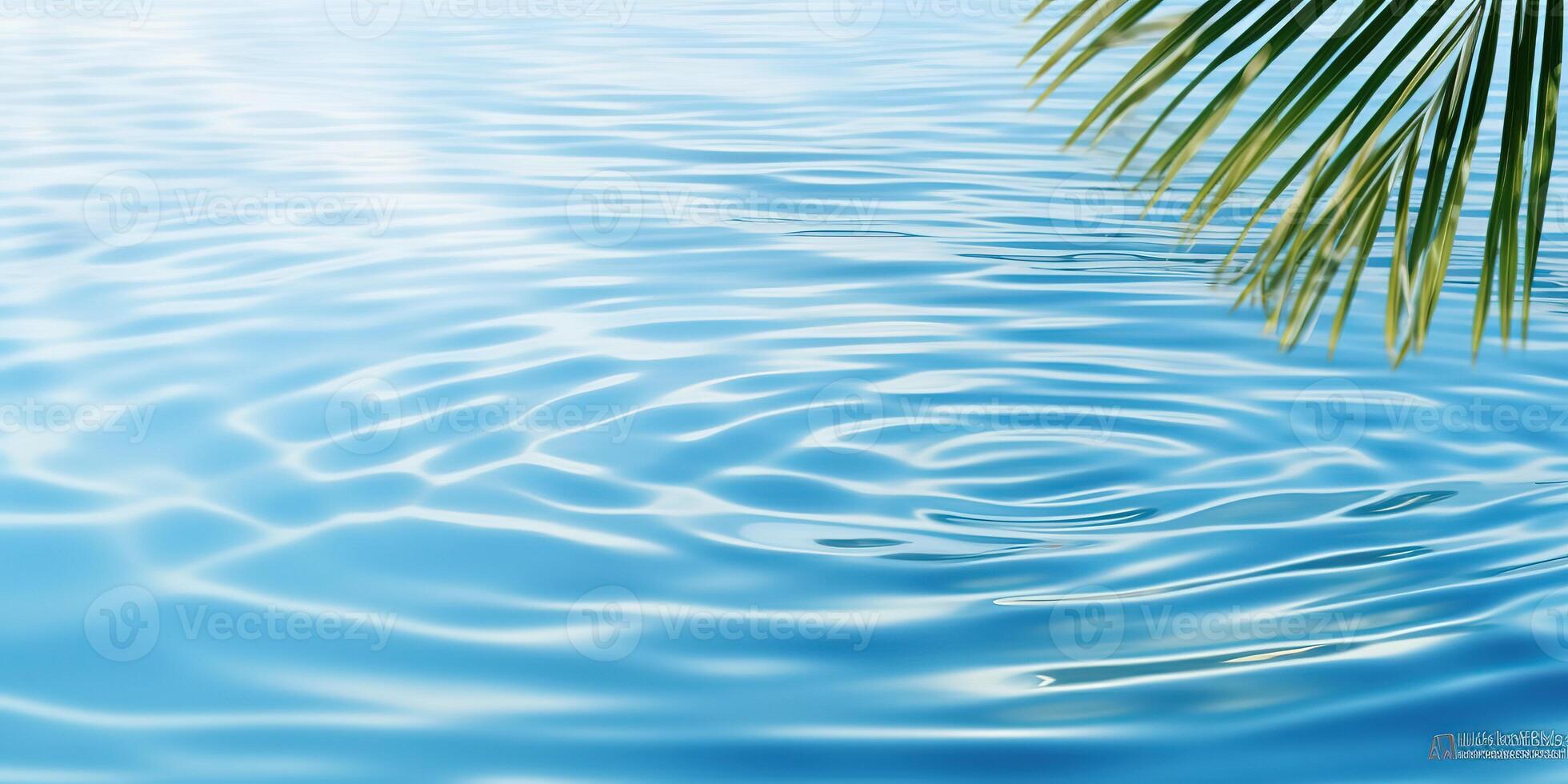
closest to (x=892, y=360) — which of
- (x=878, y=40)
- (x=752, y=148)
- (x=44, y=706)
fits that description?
(x=44, y=706)

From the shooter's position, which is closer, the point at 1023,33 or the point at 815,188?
the point at 815,188

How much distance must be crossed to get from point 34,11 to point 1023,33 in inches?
334

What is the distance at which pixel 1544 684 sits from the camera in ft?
5.72

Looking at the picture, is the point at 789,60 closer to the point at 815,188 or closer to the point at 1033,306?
the point at 815,188

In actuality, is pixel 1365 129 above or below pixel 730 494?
below

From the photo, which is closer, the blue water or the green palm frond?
the green palm frond

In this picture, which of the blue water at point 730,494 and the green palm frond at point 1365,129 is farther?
the blue water at point 730,494

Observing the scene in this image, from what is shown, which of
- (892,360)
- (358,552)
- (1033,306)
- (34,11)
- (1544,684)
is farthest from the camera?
(34,11)

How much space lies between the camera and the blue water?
1709 millimetres

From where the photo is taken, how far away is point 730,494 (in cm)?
242

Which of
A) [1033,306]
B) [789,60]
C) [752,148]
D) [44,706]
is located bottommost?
[44,706]

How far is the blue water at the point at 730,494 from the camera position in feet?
5.61

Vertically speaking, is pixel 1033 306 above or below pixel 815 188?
below

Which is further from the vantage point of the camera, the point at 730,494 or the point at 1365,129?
the point at 730,494
